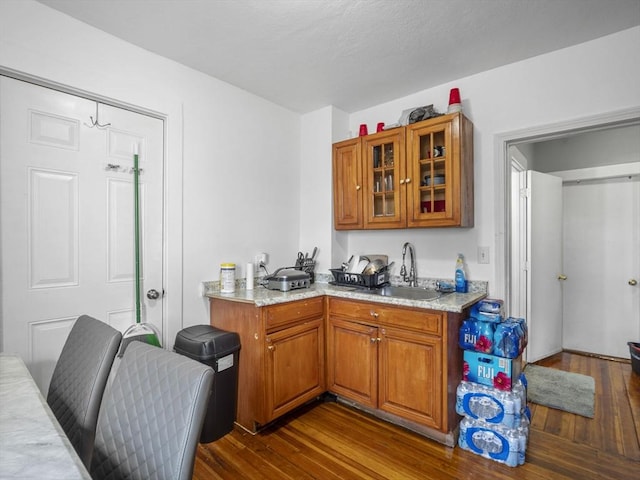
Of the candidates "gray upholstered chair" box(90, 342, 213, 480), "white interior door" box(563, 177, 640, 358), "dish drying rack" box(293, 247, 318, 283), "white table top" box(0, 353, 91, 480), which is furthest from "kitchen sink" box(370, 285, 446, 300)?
"white interior door" box(563, 177, 640, 358)

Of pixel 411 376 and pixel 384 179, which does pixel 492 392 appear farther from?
pixel 384 179

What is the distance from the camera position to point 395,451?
1981mm

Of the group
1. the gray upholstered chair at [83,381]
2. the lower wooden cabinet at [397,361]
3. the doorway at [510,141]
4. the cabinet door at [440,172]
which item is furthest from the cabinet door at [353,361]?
the gray upholstered chair at [83,381]

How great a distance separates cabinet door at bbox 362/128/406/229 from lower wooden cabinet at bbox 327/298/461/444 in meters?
0.77

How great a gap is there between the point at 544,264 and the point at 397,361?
92.0 inches

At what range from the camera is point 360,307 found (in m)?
2.37

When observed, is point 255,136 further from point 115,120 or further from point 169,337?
point 169,337

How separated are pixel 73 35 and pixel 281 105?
162cm

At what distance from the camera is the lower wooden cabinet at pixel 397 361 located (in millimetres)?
2012

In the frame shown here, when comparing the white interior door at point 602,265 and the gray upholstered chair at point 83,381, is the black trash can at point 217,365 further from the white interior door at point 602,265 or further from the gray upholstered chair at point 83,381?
the white interior door at point 602,265

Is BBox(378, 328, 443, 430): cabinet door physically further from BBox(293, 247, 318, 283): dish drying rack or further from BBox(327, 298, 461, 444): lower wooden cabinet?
BBox(293, 247, 318, 283): dish drying rack

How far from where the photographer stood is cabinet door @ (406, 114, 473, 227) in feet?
7.66

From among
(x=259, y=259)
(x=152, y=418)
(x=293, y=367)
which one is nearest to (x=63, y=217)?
(x=259, y=259)

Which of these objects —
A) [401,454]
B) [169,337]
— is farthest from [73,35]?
[401,454]
